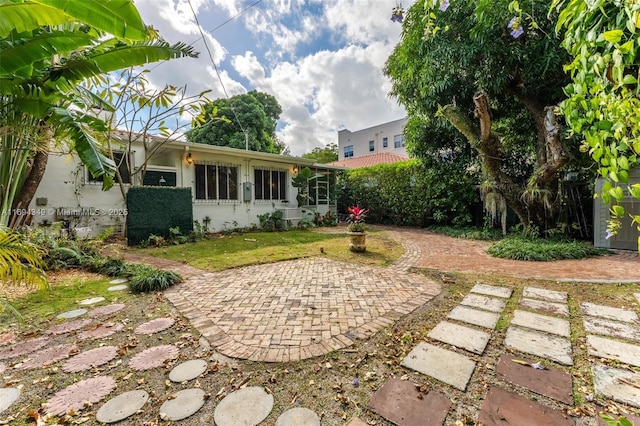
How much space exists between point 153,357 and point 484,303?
3981 millimetres

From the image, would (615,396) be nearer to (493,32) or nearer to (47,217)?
(493,32)

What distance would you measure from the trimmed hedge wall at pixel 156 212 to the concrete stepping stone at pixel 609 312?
9937 millimetres

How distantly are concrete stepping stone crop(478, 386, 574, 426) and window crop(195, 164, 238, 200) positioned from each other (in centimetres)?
1063

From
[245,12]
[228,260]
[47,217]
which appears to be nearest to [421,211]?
[228,260]

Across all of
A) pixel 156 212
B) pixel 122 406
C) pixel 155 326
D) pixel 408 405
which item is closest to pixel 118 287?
pixel 155 326

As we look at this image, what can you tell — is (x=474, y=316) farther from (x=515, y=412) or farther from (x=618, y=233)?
(x=618, y=233)

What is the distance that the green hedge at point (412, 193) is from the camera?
10.8 metres

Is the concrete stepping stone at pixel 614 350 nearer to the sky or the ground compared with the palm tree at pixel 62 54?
nearer to the ground

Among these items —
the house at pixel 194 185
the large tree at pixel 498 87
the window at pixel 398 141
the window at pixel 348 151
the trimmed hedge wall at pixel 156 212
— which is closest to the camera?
the large tree at pixel 498 87

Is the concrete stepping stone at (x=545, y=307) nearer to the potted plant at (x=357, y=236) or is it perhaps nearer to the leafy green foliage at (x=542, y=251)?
the leafy green foliage at (x=542, y=251)

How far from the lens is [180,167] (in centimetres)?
1001

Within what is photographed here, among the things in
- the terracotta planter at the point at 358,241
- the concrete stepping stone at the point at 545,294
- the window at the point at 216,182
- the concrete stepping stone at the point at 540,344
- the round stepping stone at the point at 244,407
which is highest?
the window at the point at 216,182

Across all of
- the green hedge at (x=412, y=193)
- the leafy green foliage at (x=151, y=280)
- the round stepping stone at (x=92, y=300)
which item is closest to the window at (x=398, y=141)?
the green hedge at (x=412, y=193)

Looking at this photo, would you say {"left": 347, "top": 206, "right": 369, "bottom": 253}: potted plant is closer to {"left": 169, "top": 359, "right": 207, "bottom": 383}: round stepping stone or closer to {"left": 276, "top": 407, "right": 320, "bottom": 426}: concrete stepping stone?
{"left": 169, "top": 359, "right": 207, "bottom": 383}: round stepping stone
